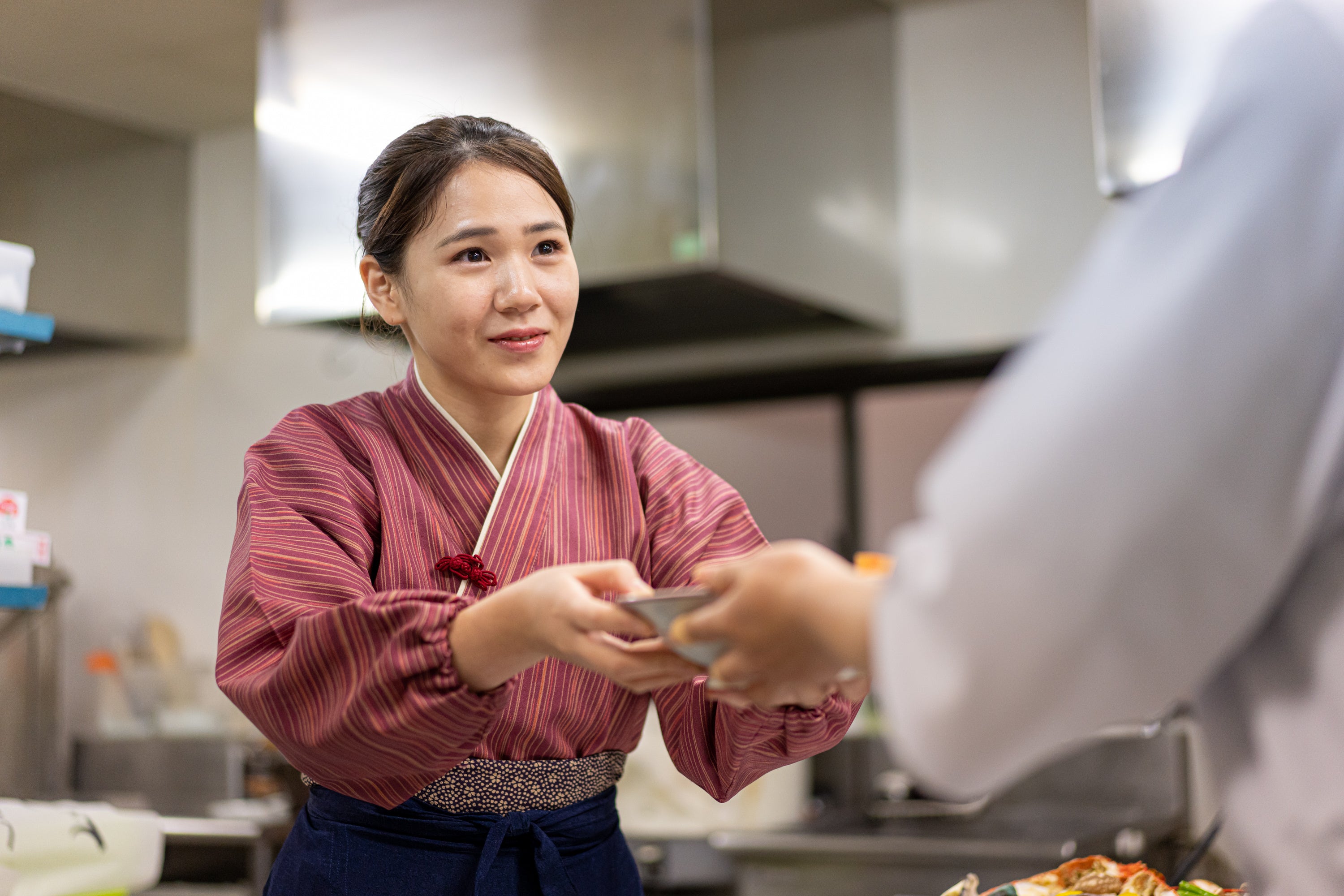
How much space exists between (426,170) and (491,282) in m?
0.11

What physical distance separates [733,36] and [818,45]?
30cm

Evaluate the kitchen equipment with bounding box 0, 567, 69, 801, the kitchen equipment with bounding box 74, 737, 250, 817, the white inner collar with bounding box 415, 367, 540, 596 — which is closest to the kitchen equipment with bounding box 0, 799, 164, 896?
the kitchen equipment with bounding box 0, 567, 69, 801

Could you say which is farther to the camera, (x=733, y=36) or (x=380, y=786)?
(x=733, y=36)

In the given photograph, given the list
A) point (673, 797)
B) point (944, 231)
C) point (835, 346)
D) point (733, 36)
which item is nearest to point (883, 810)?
point (673, 797)

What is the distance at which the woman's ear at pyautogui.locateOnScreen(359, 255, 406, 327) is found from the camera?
1084mm

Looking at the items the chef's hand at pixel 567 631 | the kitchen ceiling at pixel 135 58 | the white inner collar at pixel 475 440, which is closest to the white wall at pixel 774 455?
the kitchen ceiling at pixel 135 58

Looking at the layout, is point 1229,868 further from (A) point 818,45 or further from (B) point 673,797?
(A) point 818,45

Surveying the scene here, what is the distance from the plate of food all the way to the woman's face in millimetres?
531

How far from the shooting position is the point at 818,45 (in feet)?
8.60

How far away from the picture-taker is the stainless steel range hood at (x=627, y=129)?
233 cm

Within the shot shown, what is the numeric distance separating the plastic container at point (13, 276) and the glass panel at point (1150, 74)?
1292 mm

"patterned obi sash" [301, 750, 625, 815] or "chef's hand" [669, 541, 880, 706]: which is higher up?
"chef's hand" [669, 541, 880, 706]

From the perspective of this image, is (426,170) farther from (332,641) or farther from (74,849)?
(74,849)

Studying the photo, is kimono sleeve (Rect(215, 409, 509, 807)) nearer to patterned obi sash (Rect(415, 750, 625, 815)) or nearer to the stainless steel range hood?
patterned obi sash (Rect(415, 750, 625, 815))
